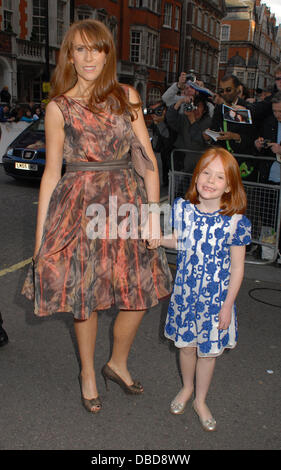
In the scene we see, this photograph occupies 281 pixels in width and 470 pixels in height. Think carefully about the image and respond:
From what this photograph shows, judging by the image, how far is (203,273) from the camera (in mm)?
2404

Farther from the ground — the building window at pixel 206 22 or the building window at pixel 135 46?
the building window at pixel 206 22

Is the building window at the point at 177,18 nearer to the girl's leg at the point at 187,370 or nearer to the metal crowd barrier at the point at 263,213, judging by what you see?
the metal crowd barrier at the point at 263,213

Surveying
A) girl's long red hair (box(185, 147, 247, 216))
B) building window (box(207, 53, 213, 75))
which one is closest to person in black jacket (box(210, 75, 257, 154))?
girl's long red hair (box(185, 147, 247, 216))

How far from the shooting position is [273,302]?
440cm

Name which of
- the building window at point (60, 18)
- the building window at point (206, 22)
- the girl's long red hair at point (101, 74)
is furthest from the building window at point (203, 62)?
the girl's long red hair at point (101, 74)

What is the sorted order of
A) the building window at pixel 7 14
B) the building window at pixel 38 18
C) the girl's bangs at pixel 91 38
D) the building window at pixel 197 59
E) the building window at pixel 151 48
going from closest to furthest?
the girl's bangs at pixel 91 38
the building window at pixel 7 14
the building window at pixel 38 18
the building window at pixel 151 48
the building window at pixel 197 59

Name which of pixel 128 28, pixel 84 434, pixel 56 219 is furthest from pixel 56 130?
pixel 128 28

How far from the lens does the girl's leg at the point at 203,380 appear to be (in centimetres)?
252

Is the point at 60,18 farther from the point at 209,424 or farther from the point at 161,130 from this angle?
the point at 209,424

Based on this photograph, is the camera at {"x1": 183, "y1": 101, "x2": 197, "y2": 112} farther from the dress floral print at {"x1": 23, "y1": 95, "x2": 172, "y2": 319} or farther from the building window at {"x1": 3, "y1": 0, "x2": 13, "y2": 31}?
the building window at {"x1": 3, "y1": 0, "x2": 13, "y2": 31}

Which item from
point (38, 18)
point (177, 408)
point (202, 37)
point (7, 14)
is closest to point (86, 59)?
point (177, 408)

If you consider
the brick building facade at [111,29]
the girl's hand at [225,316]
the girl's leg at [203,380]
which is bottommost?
the girl's leg at [203,380]

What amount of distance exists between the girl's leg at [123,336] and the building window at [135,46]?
122 feet

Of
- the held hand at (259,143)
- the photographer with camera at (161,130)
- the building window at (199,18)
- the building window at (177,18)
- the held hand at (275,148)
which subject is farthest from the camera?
the building window at (199,18)
